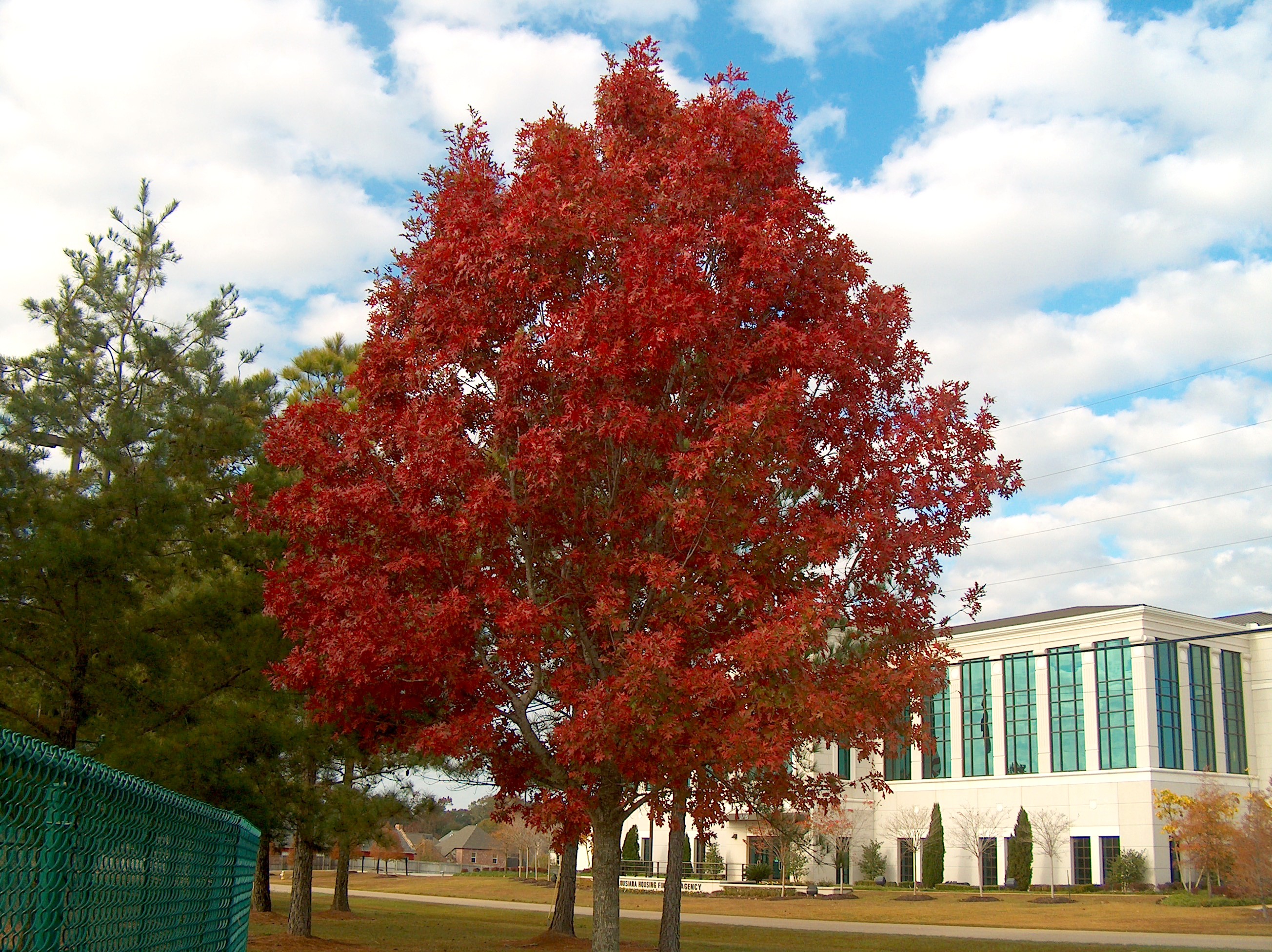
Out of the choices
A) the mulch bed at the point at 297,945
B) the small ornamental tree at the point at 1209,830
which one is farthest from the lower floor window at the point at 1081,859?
the mulch bed at the point at 297,945

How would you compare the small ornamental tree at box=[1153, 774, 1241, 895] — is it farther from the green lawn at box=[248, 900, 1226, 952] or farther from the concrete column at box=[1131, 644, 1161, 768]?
the green lawn at box=[248, 900, 1226, 952]

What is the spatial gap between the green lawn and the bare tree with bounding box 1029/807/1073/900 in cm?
3035

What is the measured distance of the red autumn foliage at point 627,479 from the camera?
10188 mm

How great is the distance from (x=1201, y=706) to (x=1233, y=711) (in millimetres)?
3177

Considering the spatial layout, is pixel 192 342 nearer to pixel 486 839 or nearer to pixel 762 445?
pixel 762 445

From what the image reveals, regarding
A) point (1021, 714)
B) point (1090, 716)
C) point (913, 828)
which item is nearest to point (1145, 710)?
point (1090, 716)

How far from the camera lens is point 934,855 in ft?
206

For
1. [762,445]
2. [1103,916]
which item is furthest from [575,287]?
[1103,916]

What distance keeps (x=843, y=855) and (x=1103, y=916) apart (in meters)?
26.1

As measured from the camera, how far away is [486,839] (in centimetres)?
12850

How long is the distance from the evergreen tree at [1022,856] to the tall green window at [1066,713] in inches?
171

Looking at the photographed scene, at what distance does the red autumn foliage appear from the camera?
33.4 ft

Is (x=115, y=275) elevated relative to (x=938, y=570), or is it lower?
elevated

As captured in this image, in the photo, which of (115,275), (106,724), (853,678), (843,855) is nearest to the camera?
(853,678)
